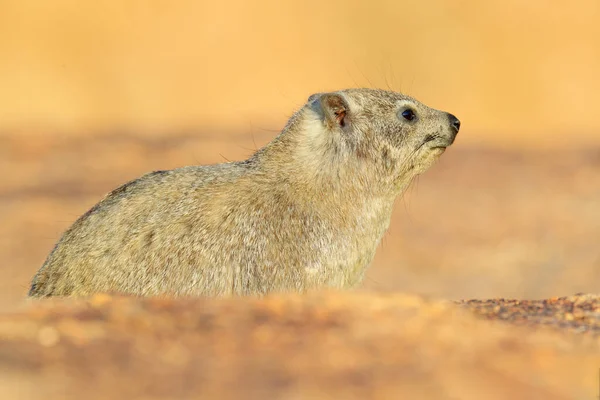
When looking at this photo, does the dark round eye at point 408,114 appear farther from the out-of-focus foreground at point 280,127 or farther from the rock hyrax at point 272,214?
the out-of-focus foreground at point 280,127

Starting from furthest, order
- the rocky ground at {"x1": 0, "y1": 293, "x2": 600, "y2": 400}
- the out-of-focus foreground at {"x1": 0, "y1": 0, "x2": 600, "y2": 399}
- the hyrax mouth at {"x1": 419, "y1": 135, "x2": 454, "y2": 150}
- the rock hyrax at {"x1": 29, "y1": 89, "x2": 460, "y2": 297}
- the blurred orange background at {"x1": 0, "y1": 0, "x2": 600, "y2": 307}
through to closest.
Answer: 1. the blurred orange background at {"x1": 0, "y1": 0, "x2": 600, "y2": 307}
2. the hyrax mouth at {"x1": 419, "y1": 135, "x2": 454, "y2": 150}
3. the rock hyrax at {"x1": 29, "y1": 89, "x2": 460, "y2": 297}
4. the out-of-focus foreground at {"x1": 0, "y1": 0, "x2": 600, "y2": 399}
5. the rocky ground at {"x1": 0, "y1": 293, "x2": 600, "y2": 400}

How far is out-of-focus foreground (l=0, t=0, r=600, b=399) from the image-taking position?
622 cm

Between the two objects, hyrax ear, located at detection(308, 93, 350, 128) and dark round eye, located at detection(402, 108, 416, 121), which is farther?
dark round eye, located at detection(402, 108, 416, 121)

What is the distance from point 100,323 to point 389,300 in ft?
6.28

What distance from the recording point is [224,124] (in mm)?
31906

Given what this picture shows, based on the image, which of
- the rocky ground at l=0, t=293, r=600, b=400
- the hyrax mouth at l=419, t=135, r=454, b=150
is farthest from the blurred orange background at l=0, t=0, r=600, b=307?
the rocky ground at l=0, t=293, r=600, b=400

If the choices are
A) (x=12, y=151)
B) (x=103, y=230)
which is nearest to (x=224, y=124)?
(x=12, y=151)

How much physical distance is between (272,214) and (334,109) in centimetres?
122

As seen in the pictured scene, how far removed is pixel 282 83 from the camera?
38.2 metres

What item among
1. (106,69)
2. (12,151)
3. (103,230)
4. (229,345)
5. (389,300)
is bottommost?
(229,345)

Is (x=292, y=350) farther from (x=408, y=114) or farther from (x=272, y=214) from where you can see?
(x=408, y=114)

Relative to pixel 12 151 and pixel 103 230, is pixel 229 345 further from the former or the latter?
pixel 12 151

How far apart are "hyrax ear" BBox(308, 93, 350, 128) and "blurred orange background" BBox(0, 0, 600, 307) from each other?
1068cm

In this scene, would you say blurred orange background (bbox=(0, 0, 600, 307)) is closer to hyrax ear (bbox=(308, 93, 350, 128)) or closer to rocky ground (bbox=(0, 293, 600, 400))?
hyrax ear (bbox=(308, 93, 350, 128))
